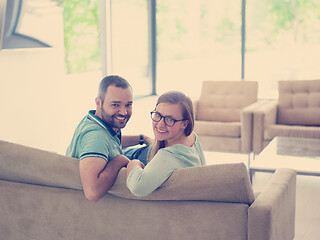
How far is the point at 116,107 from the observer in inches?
90.4

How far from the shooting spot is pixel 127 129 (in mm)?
6941

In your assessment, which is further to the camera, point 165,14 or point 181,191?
point 165,14

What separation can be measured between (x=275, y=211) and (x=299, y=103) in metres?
3.73

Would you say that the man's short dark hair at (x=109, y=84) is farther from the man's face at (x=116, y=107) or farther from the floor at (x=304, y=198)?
the floor at (x=304, y=198)

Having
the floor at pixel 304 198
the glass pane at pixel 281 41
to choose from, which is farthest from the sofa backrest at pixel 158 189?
the glass pane at pixel 281 41

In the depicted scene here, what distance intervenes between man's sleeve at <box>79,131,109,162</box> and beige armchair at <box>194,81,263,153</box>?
3159mm

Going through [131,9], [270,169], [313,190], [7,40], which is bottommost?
[313,190]

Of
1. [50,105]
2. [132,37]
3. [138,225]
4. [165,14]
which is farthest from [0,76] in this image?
[165,14]

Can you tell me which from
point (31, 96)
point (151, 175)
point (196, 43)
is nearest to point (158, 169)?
point (151, 175)

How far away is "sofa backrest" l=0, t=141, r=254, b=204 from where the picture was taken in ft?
5.99

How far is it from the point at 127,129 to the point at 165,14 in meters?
2.76

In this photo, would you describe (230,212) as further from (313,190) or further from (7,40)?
(7,40)

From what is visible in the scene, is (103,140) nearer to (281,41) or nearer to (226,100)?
(226,100)

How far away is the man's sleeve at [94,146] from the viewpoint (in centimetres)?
198
